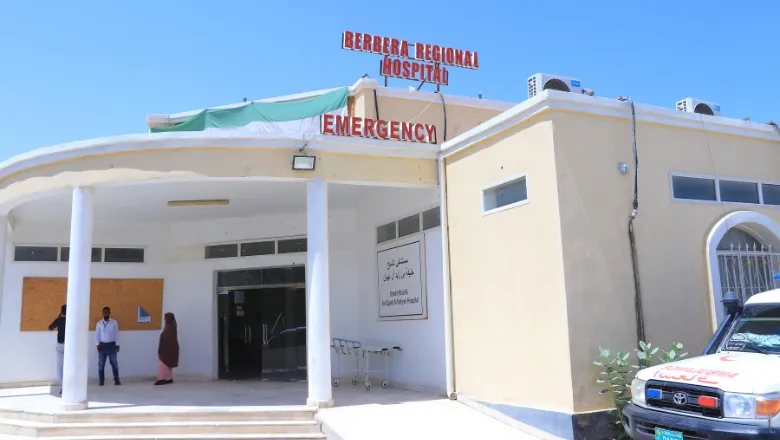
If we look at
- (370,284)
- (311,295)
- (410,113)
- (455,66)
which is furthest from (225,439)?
(455,66)

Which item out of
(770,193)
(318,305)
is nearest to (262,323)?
(318,305)

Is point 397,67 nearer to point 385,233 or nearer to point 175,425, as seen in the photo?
point 385,233

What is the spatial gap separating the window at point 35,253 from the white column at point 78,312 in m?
4.51

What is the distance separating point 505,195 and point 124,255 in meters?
8.68

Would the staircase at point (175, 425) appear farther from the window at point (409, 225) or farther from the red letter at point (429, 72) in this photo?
the red letter at point (429, 72)

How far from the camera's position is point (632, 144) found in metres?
7.97

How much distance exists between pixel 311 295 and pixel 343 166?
75.6 inches

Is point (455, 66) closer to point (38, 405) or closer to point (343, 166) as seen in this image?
point (343, 166)

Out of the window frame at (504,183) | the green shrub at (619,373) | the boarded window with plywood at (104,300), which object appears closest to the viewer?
the green shrub at (619,373)

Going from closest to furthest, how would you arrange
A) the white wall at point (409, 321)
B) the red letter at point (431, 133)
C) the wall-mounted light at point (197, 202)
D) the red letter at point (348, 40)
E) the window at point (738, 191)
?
the window at point (738, 191), the white wall at point (409, 321), the red letter at point (431, 133), the wall-mounted light at point (197, 202), the red letter at point (348, 40)

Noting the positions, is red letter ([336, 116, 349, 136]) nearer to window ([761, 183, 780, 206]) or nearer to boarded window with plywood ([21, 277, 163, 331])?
boarded window with plywood ([21, 277, 163, 331])

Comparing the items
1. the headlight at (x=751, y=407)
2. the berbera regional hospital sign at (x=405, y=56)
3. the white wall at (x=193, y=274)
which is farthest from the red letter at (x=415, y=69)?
the headlight at (x=751, y=407)

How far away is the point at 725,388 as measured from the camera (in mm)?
4891

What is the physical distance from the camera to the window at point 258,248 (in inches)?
504
